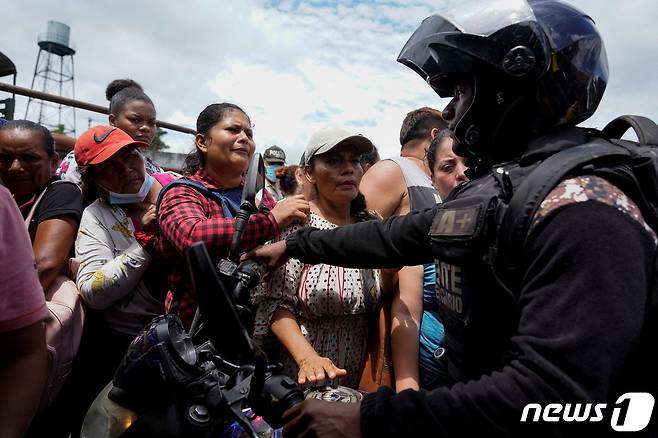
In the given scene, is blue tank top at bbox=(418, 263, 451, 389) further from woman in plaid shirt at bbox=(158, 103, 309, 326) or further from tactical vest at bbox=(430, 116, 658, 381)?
tactical vest at bbox=(430, 116, 658, 381)

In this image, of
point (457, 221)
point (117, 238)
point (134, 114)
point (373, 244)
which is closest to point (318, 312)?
point (373, 244)

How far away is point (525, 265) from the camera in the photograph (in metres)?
1.11

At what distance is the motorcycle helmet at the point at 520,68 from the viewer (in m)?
1.38

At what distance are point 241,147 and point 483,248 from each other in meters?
1.64

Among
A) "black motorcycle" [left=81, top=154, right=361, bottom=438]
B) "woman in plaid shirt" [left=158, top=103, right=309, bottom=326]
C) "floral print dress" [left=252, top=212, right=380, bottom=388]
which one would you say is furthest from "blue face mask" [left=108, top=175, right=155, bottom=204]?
"black motorcycle" [left=81, top=154, right=361, bottom=438]

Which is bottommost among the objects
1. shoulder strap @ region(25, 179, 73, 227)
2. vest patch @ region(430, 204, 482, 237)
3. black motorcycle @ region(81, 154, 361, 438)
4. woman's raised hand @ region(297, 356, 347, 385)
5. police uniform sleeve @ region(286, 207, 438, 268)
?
woman's raised hand @ region(297, 356, 347, 385)

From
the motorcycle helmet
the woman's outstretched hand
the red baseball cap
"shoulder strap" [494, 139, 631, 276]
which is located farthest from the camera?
the red baseball cap

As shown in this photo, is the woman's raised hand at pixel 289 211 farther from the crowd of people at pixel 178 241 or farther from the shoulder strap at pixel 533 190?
the shoulder strap at pixel 533 190

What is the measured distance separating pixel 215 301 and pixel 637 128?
114cm

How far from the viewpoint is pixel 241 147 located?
2594 millimetres

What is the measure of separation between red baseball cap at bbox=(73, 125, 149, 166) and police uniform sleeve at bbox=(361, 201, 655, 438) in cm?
206

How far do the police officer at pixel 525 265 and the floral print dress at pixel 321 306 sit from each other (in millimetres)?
690

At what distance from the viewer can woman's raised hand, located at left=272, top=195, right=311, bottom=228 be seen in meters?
2.22

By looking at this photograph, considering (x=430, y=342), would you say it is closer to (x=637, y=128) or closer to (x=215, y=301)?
(x=637, y=128)
